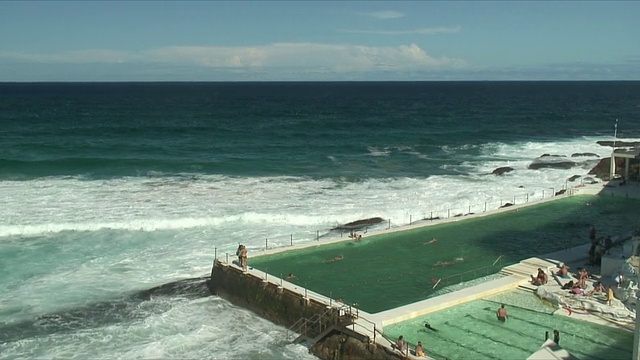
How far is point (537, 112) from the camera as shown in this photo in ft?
353

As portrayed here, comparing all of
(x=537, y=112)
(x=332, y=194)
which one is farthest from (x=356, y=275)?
(x=537, y=112)

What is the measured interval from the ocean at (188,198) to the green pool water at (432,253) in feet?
8.60

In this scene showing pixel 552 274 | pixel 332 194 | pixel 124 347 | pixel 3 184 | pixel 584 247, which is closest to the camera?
pixel 124 347

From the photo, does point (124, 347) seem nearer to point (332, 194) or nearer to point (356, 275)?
point (356, 275)

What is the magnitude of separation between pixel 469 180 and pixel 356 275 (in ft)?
76.0

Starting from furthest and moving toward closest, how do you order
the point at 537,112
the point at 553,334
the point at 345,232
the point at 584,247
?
the point at 537,112, the point at 345,232, the point at 584,247, the point at 553,334

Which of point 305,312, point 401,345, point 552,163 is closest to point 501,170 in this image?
point 552,163

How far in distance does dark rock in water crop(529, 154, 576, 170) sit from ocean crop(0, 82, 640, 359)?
2.98 feet

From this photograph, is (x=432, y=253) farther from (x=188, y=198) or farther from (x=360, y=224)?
(x=188, y=198)

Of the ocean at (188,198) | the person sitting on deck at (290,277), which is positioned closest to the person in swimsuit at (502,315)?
the ocean at (188,198)

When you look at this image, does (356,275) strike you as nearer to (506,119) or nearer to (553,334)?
(553,334)

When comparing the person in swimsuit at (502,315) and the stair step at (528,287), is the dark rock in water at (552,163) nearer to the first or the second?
the stair step at (528,287)

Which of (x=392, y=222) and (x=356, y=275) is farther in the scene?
(x=392, y=222)

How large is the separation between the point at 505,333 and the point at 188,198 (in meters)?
23.8
